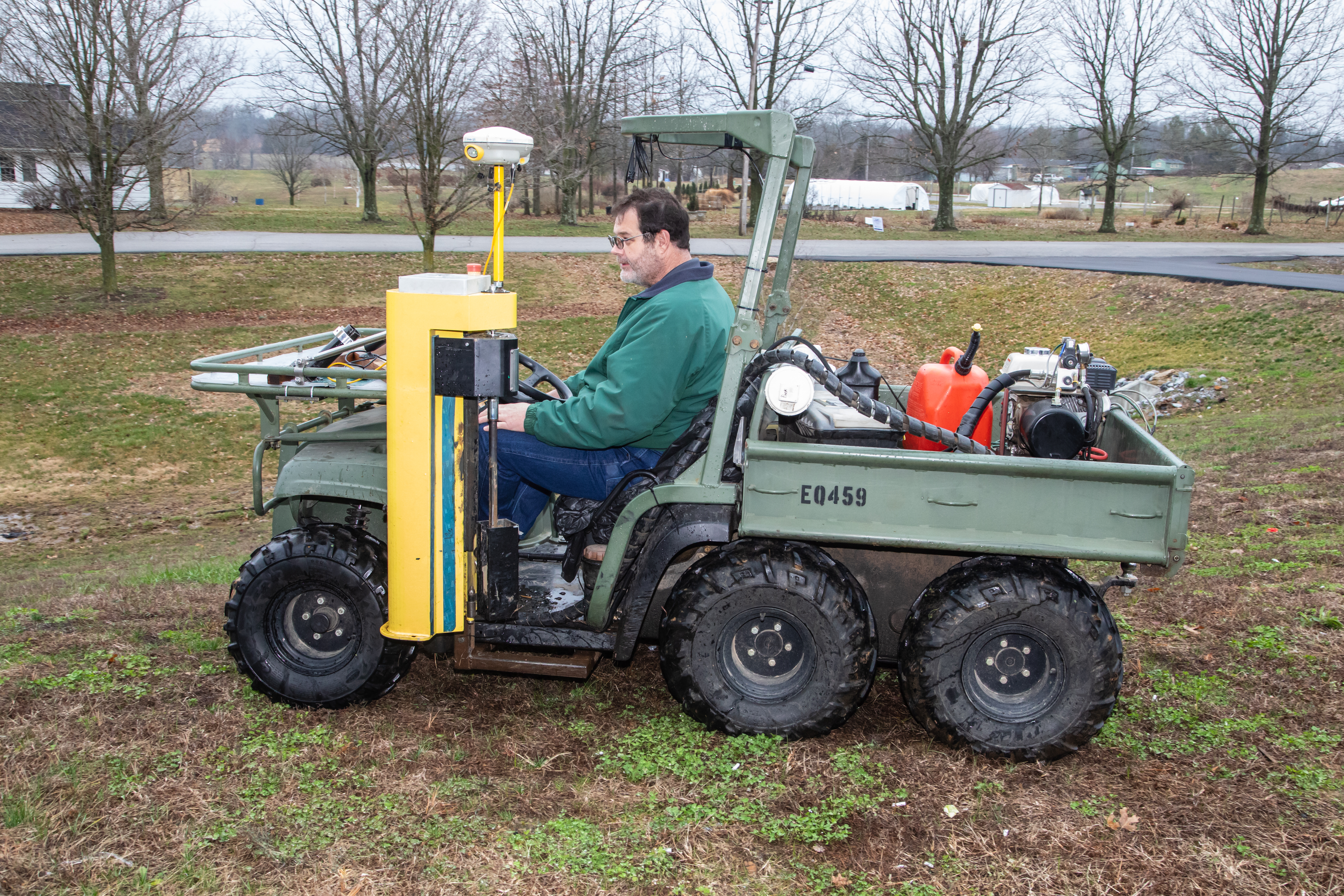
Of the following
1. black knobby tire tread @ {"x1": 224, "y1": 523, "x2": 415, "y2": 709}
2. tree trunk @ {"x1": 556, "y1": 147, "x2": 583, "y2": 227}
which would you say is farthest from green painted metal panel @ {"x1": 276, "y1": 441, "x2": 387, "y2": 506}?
tree trunk @ {"x1": 556, "y1": 147, "x2": 583, "y2": 227}

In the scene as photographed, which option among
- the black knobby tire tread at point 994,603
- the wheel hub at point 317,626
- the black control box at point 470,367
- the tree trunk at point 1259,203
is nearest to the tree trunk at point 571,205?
the tree trunk at point 1259,203

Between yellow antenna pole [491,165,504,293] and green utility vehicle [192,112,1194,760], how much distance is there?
149 millimetres

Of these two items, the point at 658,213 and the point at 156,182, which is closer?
the point at 658,213

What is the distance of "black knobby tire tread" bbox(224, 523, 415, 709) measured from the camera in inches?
146

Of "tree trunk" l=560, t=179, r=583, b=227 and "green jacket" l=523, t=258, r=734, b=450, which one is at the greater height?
"tree trunk" l=560, t=179, r=583, b=227

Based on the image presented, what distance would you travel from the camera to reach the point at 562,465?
3.82m

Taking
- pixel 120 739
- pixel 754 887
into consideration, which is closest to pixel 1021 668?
pixel 754 887

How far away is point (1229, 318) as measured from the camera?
1529 cm

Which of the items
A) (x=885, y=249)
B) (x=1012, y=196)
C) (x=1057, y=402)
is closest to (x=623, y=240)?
(x=1057, y=402)

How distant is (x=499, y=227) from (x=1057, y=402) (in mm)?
2195

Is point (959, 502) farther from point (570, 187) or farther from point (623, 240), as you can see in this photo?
point (570, 187)

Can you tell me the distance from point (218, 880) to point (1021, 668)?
2.57 m

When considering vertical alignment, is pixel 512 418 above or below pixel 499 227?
below

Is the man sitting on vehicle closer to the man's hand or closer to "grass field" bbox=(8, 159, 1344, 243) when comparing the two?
the man's hand
